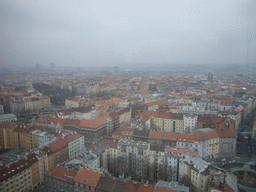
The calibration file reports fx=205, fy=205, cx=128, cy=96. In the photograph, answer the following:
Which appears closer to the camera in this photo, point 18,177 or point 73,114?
point 18,177

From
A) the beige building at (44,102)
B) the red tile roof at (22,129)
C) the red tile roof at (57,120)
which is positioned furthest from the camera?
the beige building at (44,102)

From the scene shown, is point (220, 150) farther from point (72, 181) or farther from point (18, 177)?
point (18, 177)

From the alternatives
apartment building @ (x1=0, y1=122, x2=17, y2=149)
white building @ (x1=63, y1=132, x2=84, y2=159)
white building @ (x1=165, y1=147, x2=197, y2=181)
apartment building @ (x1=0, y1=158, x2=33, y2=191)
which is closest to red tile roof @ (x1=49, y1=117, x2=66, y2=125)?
apartment building @ (x1=0, y1=122, x2=17, y2=149)

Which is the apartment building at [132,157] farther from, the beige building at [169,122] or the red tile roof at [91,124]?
the beige building at [169,122]

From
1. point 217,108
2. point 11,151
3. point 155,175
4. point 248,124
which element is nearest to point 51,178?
point 155,175

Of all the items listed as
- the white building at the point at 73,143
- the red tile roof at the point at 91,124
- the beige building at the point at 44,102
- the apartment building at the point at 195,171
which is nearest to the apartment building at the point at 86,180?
the apartment building at the point at 195,171
